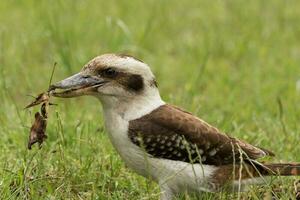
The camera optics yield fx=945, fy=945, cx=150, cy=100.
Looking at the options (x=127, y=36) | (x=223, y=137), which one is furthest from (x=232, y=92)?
(x=223, y=137)

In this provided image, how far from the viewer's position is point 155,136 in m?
5.70

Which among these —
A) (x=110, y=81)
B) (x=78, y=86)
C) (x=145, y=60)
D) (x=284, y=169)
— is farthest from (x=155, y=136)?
(x=145, y=60)

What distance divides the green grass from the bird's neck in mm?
344

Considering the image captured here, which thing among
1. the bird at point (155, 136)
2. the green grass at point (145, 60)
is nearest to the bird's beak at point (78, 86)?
the bird at point (155, 136)

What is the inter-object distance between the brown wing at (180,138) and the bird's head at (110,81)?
0.63 feet

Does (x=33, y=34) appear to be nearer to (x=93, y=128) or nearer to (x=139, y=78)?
(x=93, y=128)

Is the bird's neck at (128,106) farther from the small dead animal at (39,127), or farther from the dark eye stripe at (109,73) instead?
the small dead animal at (39,127)

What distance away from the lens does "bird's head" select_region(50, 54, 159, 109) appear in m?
5.72

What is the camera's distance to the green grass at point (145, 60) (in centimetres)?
626

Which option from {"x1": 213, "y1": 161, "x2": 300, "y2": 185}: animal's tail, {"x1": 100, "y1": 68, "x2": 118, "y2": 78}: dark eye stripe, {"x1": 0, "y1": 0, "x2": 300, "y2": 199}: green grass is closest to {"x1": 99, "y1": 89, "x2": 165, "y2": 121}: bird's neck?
{"x1": 100, "y1": 68, "x2": 118, "y2": 78}: dark eye stripe

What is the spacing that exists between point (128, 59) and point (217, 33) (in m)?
4.97

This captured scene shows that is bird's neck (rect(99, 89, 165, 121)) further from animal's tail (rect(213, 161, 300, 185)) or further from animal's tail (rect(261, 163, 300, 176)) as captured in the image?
animal's tail (rect(261, 163, 300, 176))

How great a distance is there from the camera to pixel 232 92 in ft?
29.7

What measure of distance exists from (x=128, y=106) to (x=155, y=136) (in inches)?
9.7
